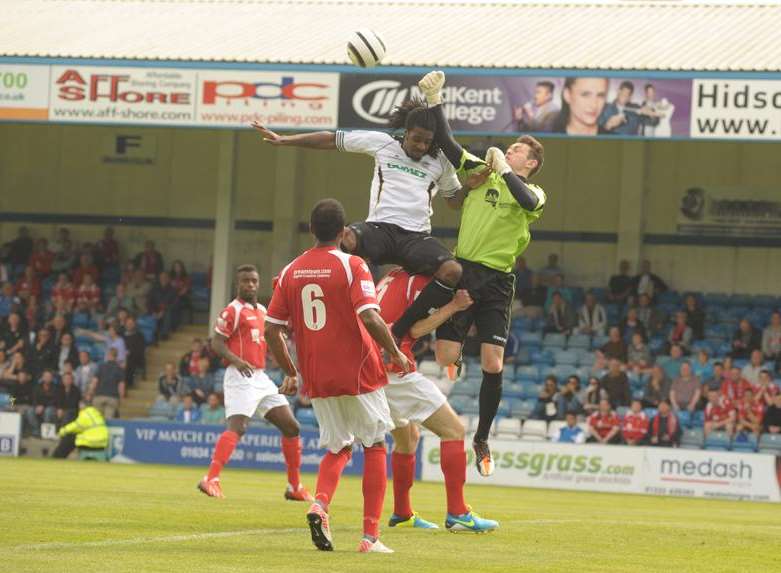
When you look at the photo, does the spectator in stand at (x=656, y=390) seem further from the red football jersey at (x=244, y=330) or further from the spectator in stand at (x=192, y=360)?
the red football jersey at (x=244, y=330)

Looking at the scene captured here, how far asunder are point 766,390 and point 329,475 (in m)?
15.9

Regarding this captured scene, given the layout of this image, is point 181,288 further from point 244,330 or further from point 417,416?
point 417,416

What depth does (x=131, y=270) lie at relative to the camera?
31.9 m

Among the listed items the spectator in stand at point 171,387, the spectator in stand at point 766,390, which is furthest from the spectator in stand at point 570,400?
the spectator in stand at point 171,387

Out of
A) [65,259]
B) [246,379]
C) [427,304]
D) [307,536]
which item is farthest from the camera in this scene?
[65,259]

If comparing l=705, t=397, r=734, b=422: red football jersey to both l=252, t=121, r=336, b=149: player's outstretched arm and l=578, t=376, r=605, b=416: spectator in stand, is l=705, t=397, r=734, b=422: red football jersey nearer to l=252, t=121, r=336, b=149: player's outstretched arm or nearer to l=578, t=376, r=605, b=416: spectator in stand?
l=578, t=376, r=605, b=416: spectator in stand

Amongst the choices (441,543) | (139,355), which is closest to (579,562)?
(441,543)

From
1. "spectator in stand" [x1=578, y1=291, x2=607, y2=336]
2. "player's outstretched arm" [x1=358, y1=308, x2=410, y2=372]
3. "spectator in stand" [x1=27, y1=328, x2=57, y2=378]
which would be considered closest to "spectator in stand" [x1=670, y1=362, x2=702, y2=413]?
"spectator in stand" [x1=578, y1=291, x2=607, y2=336]

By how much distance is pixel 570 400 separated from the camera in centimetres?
2520

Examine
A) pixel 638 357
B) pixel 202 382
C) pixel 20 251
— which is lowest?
pixel 202 382

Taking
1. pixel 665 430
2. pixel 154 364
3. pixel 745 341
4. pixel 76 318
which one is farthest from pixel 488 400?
pixel 76 318

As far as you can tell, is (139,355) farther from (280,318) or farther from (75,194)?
(280,318)

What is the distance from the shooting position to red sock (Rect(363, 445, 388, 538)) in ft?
31.3

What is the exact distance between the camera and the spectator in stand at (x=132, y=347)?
29391 millimetres
